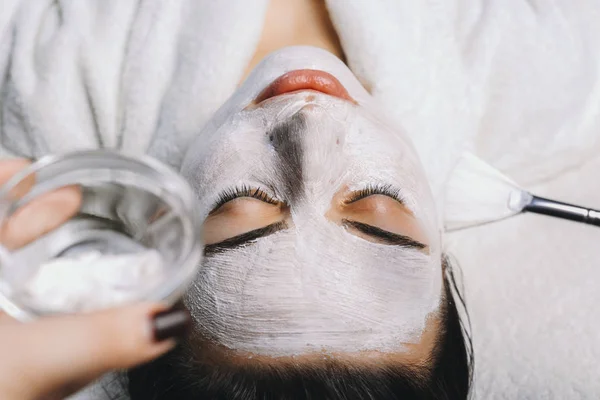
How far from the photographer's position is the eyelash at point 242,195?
0.69m

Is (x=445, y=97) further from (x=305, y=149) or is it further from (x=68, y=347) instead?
(x=68, y=347)

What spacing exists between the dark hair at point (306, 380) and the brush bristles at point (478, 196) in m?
0.27

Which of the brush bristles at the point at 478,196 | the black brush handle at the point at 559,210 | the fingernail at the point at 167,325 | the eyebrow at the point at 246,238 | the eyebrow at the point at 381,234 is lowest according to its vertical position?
the eyebrow at the point at 246,238

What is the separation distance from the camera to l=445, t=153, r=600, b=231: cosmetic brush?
1002 millimetres

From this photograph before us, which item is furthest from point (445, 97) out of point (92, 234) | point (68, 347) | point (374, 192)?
point (68, 347)

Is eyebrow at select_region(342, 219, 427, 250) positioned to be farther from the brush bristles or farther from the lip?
the brush bristles

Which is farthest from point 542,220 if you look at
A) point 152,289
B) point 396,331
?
point 152,289

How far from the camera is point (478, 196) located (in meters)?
1.01

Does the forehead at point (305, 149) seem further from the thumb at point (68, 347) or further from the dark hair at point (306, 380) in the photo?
the thumb at point (68, 347)

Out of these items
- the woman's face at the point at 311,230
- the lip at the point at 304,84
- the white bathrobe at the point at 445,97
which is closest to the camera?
the woman's face at the point at 311,230

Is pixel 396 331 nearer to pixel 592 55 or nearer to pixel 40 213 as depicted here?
pixel 40 213

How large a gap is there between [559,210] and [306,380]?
2.08ft

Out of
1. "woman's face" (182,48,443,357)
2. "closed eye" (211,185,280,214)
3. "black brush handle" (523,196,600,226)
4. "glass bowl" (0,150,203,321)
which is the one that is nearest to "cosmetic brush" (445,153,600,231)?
"black brush handle" (523,196,600,226)

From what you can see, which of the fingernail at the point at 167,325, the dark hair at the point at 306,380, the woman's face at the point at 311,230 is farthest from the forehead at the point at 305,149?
the fingernail at the point at 167,325
